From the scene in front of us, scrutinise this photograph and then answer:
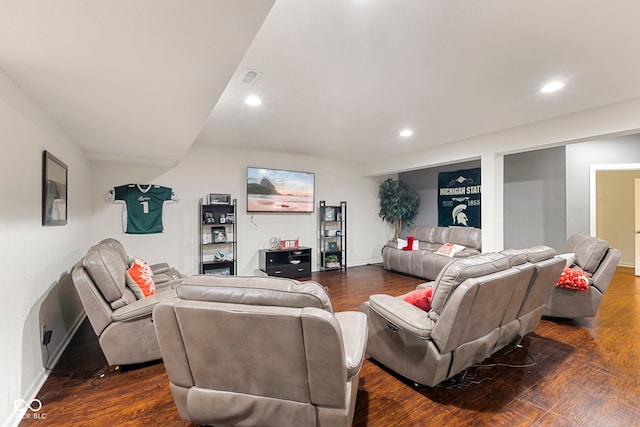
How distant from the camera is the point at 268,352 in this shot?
1.33 m

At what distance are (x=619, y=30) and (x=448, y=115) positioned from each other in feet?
5.39

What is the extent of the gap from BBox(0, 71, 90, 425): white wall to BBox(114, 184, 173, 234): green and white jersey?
164cm

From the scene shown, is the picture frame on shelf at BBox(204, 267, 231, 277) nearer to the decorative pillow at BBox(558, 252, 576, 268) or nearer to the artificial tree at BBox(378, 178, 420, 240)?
the artificial tree at BBox(378, 178, 420, 240)

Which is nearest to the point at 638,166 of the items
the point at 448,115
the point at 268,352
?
the point at 448,115

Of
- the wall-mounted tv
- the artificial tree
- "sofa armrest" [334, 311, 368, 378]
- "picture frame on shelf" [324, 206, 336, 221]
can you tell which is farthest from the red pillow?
the artificial tree

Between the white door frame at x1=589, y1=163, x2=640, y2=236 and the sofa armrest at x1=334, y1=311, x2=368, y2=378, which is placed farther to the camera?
the white door frame at x1=589, y1=163, x2=640, y2=236

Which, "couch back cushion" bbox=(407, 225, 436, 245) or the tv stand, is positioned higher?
"couch back cushion" bbox=(407, 225, 436, 245)

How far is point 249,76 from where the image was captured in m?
2.40

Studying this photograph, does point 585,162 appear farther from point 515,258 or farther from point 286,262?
point 286,262

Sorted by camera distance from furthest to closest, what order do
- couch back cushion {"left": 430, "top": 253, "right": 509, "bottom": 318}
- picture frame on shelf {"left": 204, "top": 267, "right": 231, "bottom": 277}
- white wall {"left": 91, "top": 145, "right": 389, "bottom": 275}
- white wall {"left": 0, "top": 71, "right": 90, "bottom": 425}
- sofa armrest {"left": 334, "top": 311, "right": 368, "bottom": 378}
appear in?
1. picture frame on shelf {"left": 204, "top": 267, "right": 231, "bottom": 277}
2. white wall {"left": 91, "top": 145, "right": 389, "bottom": 275}
3. couch back cushion {"left": 430, "top": 253, "right": 509, "bottom": 318}
4. white wall {"left": 0, "top": 71, "right": 90, "bottom": 425}
5. sofa armrest {"left": 334, "top": 311, "right": 368, "bottom": 378}

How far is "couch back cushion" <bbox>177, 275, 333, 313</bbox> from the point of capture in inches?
53.0

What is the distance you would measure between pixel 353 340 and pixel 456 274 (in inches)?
31.0

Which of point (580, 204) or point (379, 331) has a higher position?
point (580, 204)

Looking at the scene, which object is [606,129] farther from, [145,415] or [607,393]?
[145,415]
